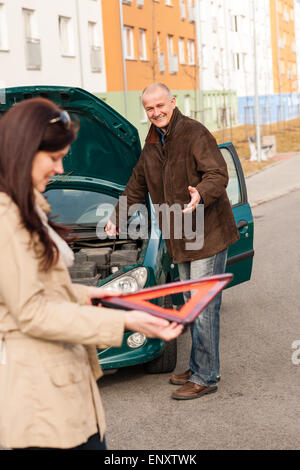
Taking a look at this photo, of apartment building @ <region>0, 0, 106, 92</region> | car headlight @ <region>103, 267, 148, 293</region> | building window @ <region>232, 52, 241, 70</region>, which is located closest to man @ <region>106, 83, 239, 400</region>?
car headlight @ <region>103, 267, 148, 293</region>

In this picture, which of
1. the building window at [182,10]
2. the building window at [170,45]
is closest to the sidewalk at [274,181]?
the building window at [170,45]

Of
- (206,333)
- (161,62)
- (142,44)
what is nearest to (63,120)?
(206,333)

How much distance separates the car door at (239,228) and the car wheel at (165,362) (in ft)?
3.89

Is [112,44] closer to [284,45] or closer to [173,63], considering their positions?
[173,63]

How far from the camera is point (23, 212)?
2.18m

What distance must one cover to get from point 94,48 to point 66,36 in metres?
2.16

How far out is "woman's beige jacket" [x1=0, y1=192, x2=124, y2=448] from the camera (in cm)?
216

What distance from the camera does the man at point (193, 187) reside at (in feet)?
15.6

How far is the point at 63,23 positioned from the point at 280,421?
89.3 feet

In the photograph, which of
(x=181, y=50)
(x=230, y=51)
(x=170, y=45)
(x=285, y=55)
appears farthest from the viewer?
(x=285, y=55)

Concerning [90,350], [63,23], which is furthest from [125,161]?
[63,23]

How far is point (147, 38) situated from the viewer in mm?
38406

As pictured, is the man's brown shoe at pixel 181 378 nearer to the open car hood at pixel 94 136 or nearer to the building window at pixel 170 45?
the open car hood at pixel 94 136

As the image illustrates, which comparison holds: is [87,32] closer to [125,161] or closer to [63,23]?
[63,23]
